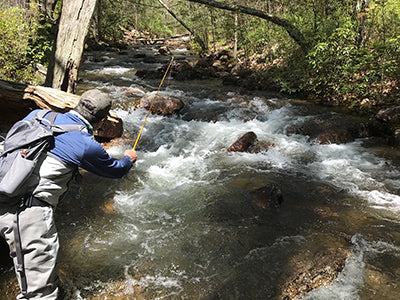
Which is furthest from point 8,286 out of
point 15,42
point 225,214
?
point 15,42

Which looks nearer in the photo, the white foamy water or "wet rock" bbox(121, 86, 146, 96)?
the white foamy water

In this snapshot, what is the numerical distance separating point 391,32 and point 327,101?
9.27 ft

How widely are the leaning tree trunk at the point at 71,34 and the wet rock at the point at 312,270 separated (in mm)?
5667

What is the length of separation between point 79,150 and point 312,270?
293cm

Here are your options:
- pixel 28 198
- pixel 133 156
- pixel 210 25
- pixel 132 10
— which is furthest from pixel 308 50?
pixel 132 10

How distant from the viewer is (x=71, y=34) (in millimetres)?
5613

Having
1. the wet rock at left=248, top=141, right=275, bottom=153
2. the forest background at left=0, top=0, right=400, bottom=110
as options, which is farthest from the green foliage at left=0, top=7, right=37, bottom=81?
the wet rock at left=248, top=141, right=275, bottom=153

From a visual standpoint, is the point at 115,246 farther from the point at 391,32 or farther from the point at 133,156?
the point at 391,32

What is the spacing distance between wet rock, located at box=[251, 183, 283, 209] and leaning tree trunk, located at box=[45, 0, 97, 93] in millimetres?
4700

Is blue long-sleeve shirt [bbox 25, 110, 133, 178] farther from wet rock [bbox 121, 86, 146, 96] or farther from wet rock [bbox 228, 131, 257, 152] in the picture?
wet rock [bbox 121, 86, 146, 96]

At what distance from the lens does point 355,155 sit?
266 inches

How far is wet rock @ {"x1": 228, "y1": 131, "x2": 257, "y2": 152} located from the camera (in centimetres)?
713

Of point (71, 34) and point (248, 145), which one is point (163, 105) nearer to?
point (248, 145)

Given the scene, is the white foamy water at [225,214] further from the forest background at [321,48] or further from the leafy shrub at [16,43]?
the leafy shrub at [16,43]
